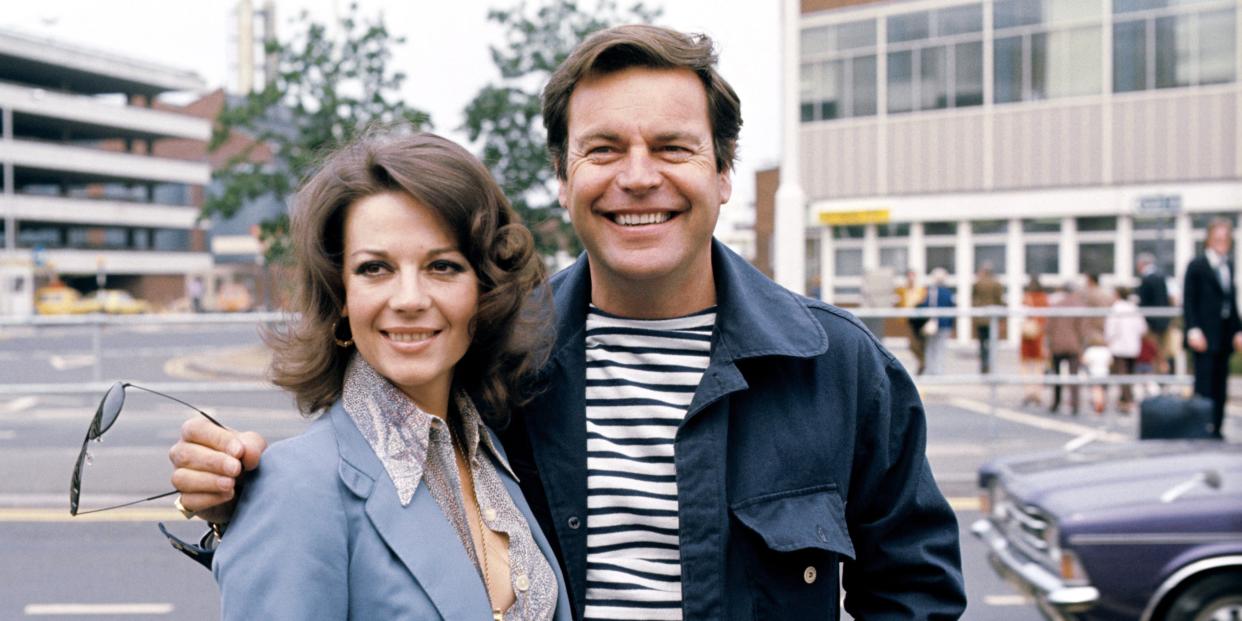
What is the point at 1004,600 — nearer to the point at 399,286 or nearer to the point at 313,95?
the point at 399,286

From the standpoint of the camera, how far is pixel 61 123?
6191 cm

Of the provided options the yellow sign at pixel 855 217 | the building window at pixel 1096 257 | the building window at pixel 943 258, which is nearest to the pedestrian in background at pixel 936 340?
the building window at pixel 1096 257

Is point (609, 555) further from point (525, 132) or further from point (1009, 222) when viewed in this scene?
point (1009, 222)

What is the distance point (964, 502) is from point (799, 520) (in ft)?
23.5

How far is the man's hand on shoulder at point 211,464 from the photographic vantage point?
61.8 inches

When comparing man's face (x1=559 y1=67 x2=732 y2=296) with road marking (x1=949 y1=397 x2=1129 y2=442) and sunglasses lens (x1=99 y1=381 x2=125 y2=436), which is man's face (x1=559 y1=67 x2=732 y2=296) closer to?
sunglasses lens (x1=99 y1=381 x2=125 y2=436)

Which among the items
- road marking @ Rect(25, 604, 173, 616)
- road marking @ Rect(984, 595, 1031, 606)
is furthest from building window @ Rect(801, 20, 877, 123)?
road marking @ Rect(25, 604, 173, 616)

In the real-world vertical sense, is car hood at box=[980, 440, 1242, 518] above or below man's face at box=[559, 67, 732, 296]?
below

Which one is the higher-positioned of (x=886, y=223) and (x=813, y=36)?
(x=813, y=36)

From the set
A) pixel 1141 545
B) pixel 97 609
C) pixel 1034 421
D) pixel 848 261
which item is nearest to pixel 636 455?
pixel 1141 545

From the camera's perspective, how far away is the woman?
1488 mm

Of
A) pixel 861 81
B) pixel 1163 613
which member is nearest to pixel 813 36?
pixel 861 81

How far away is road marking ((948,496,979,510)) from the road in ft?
0.06

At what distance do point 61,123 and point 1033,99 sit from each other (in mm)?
54643
